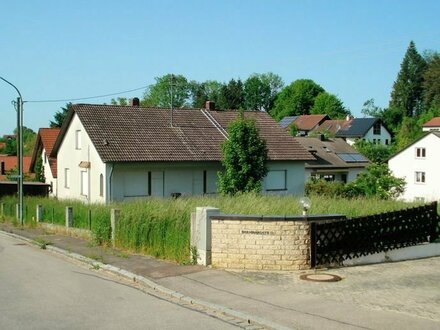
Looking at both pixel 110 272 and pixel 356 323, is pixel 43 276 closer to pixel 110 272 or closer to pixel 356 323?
pixel 110 272

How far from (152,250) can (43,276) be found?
3.47m

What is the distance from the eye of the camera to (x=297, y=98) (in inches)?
5012

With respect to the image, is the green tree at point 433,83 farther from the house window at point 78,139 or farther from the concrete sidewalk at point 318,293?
the concrete sidewalk at point 318,293

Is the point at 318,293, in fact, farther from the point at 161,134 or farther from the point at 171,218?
the point at 161,134

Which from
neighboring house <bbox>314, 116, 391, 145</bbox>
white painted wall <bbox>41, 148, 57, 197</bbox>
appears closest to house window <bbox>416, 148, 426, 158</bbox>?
white painted wall <bbox>41, 148, 57, 197</bbox>

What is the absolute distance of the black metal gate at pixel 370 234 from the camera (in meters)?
13.6

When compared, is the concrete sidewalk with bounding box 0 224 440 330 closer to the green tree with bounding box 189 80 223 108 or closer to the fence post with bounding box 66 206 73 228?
the fence post with bounding box 66 206 73 228

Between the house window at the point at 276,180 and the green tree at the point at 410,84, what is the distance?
274ft

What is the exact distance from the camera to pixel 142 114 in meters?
39.2

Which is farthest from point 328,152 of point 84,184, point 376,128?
point 376,128

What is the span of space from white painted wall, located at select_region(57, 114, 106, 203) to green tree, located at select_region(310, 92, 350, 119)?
88.2 m

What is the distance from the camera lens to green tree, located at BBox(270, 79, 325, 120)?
126625 millimetres

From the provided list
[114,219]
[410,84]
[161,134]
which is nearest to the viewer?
[114,219]

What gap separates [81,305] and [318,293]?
4.39m
